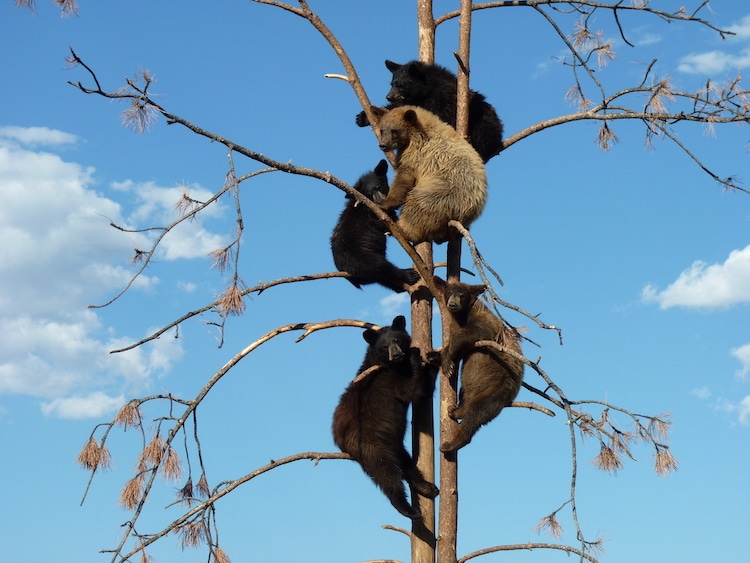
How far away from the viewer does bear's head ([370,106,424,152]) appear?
283 inches

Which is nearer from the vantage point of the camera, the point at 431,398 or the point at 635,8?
the point at 431,398

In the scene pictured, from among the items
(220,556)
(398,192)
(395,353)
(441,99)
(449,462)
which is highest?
(441,99)

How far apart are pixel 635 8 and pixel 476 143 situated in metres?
1.95

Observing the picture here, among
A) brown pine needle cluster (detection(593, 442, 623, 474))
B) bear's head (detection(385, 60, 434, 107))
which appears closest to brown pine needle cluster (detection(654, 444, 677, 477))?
brown pine needle cluster (detection(593, 442, 623, 474))

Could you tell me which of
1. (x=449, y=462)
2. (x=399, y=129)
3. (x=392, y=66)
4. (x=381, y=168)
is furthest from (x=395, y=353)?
(x=392, y=66)

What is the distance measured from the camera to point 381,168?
28.2 feet

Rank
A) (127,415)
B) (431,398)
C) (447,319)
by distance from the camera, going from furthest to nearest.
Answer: (431,398) → (447,319) → (127,415)

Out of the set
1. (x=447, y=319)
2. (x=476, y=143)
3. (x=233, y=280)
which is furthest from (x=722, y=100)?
(x=233, y=280)

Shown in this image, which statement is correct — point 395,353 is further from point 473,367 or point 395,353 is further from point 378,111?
point 378,111

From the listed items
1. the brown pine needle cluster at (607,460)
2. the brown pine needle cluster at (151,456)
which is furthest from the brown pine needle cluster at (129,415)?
the brown pine needle cluster at (607,460)

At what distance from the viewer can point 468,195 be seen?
6.96m

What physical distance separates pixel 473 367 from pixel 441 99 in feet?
9.62

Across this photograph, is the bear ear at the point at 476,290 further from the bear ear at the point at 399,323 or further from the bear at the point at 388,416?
the bear ear at the point at 399,323

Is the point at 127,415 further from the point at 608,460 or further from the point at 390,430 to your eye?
the point at 608,460
